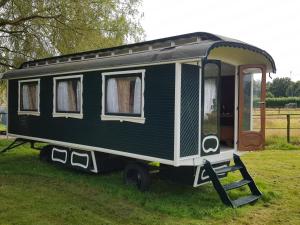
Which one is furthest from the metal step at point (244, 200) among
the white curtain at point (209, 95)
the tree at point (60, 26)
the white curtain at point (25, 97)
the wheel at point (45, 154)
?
the tree at point (60, 26)

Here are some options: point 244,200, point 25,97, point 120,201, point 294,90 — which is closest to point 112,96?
point 120,201

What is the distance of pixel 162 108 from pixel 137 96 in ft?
2.51

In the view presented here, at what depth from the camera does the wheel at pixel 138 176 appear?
694cm

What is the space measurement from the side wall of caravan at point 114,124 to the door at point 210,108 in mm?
694

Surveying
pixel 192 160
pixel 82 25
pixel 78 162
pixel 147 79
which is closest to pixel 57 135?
pixel 78 162

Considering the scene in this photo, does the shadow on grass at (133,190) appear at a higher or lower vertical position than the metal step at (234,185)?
lower

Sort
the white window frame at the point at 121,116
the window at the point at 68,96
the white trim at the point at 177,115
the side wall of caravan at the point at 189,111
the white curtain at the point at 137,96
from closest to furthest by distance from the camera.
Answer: the white trim at the point at 177,115
the side wall of caravan at the point at 189,111
the white window frame at the point at 121,116
the white curtain at the point at 137,96
the window at the point at 68,96

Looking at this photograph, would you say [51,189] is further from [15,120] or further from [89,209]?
[15,120]

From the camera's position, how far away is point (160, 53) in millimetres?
6453

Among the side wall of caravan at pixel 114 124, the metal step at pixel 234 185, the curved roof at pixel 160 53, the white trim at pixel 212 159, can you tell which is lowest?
the metal step at pixel 234 185

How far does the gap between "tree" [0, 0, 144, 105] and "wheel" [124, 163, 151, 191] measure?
7156mm

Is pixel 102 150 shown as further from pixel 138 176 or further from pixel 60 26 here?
pixel 60 26

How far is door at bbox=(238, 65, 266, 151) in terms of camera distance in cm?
742

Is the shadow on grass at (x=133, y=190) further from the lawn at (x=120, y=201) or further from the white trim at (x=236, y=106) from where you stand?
the white trim at (x=236, y=106)
